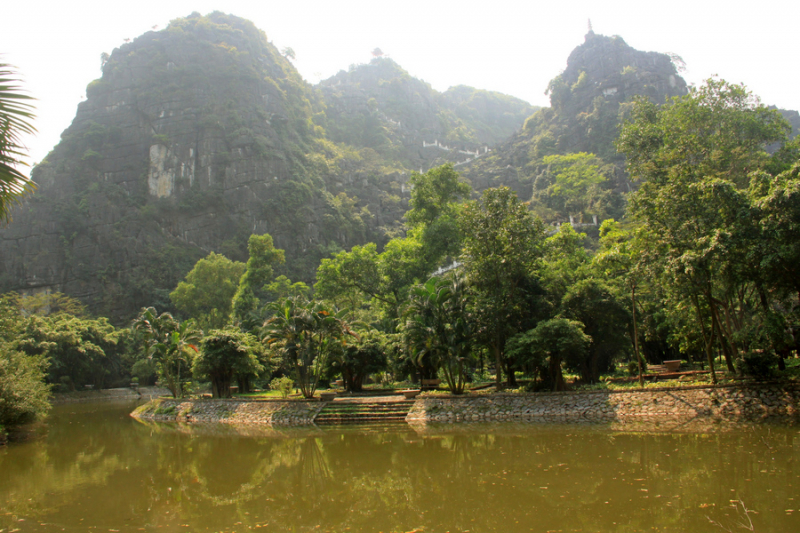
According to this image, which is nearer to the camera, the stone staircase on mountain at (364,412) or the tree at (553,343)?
the tree at (553,343)

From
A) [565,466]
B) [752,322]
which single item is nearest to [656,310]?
[752,322]

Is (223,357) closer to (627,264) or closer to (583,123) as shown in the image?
(627,264)

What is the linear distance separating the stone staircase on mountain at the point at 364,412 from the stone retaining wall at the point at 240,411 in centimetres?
63

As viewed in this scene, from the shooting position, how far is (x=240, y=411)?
72.9 feet

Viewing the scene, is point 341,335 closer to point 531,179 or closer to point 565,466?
point 565,466

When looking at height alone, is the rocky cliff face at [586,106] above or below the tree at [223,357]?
above

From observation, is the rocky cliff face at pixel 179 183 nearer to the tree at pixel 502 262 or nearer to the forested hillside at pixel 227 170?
the forested hillside at pixel 227 170

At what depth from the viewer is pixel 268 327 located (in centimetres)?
2253

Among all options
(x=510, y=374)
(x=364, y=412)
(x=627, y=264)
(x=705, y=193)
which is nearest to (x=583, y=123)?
(x=627, y=264)

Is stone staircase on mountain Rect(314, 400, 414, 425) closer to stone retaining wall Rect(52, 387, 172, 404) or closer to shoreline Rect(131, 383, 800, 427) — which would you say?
shoreline Rect(131, 383, 800, 427)

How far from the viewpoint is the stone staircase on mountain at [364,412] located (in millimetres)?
19250

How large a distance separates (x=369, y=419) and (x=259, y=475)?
8.83 meters

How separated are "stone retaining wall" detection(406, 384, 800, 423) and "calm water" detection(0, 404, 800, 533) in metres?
1.68

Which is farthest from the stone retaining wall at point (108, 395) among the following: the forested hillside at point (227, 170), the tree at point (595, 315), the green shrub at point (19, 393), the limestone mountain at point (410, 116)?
the limestone mountain at point (410, 116)
